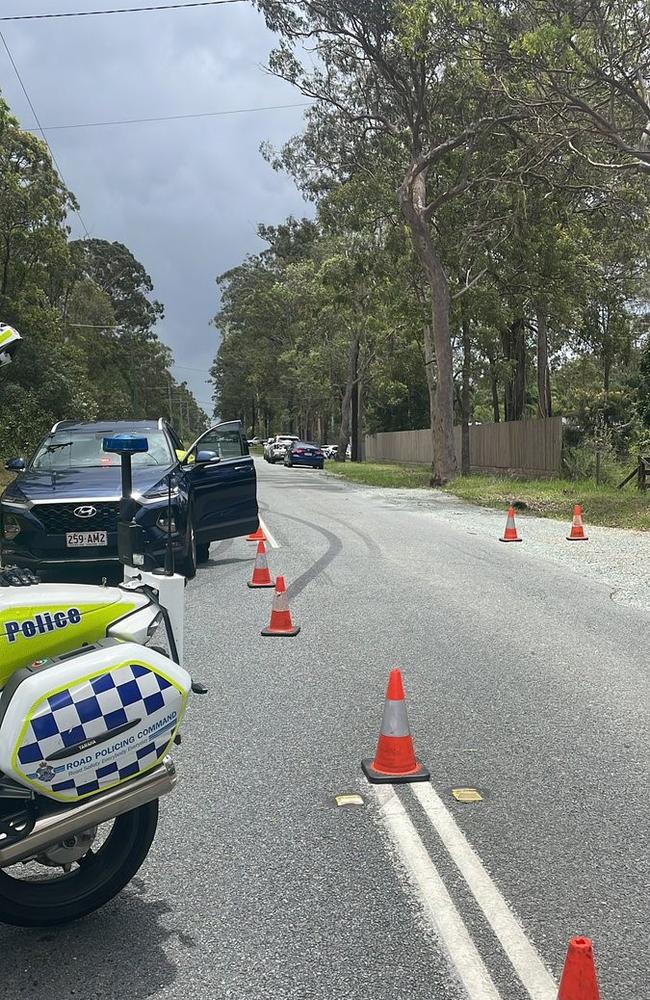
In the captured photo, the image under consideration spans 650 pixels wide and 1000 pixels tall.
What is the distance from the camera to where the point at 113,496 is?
863cm

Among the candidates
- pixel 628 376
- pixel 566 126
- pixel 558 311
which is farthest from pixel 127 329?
pixel 566 126

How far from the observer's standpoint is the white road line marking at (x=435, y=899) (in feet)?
9.11

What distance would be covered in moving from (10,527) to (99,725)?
6215 mm

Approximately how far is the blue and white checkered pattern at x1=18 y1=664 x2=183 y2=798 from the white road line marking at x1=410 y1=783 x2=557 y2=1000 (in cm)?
131

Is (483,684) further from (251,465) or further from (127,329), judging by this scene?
(127,329)

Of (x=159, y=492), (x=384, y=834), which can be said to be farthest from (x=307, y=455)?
(x=384, y=834)

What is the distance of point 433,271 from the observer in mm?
26484

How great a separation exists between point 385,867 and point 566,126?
1865 cm

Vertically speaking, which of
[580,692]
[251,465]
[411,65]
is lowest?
[580,692]

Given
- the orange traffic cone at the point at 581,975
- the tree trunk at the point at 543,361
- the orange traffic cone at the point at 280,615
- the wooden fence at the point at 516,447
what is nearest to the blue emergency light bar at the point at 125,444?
the orange traffic cone at the point at 581,975

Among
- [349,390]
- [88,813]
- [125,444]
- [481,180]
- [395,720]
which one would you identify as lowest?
[395,720]

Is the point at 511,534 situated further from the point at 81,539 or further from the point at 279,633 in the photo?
the point at 81,539

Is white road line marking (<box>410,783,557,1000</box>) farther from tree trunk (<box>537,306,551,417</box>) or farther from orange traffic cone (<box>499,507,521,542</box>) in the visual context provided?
tree trunk (<box>537,306,551,417</box>)

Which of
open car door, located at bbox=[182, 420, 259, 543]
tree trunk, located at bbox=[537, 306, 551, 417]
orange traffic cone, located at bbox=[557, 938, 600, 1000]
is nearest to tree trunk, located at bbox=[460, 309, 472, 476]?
tree trunk, located at bbox=[537, 306, 551, 417]
